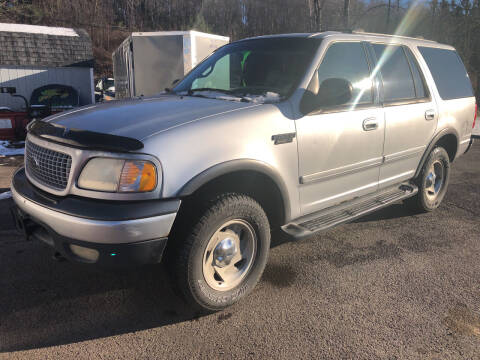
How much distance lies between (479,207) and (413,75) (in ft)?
7.18

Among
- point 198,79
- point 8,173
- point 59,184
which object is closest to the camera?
point 59,184

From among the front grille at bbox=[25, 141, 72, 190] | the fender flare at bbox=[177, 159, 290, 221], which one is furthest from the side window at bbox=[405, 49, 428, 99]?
the front grille at bbox=[25, 141, 72, 190]

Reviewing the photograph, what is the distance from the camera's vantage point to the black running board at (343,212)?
3.22 meters

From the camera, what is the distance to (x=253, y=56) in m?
3.82

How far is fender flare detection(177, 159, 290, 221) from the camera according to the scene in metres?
2.49

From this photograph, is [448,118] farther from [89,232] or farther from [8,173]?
[8,173]

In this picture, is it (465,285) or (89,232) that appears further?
(465,285)

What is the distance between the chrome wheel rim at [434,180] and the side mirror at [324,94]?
2.27 metres

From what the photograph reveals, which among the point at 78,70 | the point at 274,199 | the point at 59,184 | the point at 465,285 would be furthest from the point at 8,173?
the point at 78,70

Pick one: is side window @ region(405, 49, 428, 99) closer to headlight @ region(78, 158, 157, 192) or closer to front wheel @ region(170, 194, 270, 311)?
front wheel @ region(170, 194, 270, 311)

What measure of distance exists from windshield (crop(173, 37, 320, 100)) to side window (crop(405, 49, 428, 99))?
1.47 m

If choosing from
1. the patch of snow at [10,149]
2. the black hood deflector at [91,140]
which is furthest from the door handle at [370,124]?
A: the patch of snow at [10,149]

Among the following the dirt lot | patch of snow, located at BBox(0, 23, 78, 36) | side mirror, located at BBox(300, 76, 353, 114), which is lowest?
the dirt lot

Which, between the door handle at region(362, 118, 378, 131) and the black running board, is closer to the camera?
the black running board
